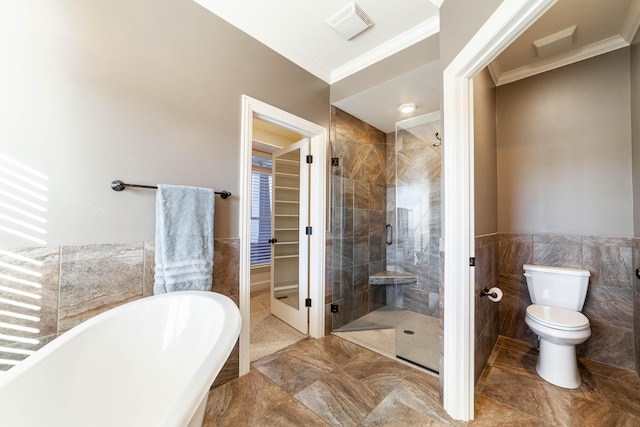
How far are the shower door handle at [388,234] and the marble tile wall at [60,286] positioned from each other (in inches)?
103

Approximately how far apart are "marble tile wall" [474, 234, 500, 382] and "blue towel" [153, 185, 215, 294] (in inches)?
69.4

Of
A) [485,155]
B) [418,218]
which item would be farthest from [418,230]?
[485,155]

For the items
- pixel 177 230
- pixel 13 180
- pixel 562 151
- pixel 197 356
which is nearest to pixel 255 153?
pixel 177 230

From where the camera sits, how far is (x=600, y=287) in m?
2.05

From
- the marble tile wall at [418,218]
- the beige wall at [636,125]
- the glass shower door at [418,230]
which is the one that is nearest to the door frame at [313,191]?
the glass shower door at [418,230]

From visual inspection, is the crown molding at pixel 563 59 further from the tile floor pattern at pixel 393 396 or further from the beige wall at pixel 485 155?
the tile floor pattern at pixel 393 396

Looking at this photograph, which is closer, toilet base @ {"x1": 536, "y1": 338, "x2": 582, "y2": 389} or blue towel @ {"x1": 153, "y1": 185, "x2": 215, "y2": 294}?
blue towel @ {"x1": 153, "y1": 185, "x2": 215, "y2": 294}

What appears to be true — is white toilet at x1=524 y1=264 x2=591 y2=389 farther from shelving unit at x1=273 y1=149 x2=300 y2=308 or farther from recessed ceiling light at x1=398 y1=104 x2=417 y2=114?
shelving unit at x1=273 y1=149 x2=300 y2=308

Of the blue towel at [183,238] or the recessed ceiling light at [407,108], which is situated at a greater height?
the recessed ceiling light at [407,108]

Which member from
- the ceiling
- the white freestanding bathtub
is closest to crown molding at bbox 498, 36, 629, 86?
the ceiling

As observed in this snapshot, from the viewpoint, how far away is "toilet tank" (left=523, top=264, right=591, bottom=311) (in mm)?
2004

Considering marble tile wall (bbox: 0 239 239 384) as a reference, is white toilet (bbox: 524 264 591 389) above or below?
below

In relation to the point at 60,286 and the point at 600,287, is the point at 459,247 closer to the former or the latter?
the point at 600,287

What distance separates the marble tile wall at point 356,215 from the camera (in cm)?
270
